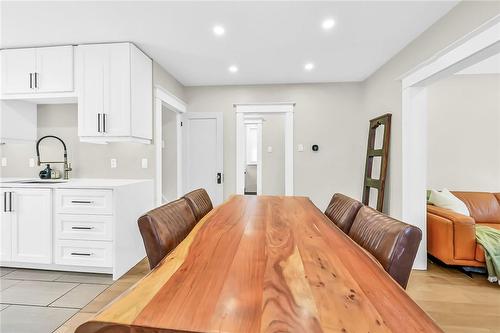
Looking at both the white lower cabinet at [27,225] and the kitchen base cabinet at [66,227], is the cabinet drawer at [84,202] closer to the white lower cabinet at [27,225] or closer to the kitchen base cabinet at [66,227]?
the kitchen base cabinet at [66,227]

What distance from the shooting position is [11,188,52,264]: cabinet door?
2510 millimetres

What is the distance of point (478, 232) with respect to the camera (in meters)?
2.61

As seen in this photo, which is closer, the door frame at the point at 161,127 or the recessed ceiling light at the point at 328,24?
the recessed ceiling light at the point at 328,24

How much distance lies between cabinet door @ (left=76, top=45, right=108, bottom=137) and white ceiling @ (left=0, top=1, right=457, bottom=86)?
0.13 metres

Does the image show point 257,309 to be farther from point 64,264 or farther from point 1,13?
point 1,13

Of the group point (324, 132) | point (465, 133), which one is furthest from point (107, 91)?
point (465, 133)

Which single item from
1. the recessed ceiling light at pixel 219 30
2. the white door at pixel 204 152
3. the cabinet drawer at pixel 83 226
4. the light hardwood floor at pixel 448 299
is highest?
the recessed ceiling light at pixel 219 30

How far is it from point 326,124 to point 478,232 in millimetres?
2323

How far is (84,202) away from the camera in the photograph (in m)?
2.48

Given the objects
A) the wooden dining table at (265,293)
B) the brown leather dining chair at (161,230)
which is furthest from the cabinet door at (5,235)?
the wooden dining table at (265,293)

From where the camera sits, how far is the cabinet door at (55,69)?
2.75 meters

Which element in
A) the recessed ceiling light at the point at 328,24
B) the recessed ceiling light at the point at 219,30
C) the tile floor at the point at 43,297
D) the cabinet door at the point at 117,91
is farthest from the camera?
the cabinet door at the point at 117,91

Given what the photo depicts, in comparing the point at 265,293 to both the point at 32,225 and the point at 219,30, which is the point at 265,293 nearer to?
the point at 219,30

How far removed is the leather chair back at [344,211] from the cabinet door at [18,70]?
3492mm
